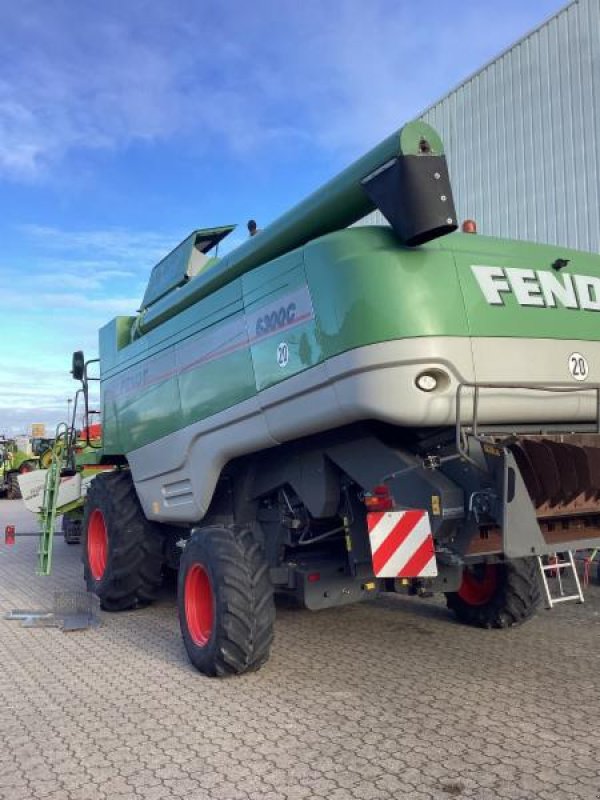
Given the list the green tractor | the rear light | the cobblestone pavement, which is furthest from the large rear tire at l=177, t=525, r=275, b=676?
the green tractor

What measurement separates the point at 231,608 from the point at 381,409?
168cm

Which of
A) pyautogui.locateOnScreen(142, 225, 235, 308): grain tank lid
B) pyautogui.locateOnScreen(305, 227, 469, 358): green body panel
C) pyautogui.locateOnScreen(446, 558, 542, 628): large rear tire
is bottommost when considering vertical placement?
pyautogui.locateOnScreen(446, 558, 542, 628): large rear tire

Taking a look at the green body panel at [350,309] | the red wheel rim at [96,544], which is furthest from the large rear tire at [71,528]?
the green body panel at [350,309]

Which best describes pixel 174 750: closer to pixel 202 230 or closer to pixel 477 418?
pixel 477 418

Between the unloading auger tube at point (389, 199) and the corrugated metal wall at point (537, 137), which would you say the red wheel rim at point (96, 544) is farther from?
the corrugated metal wall at point (537, 137)

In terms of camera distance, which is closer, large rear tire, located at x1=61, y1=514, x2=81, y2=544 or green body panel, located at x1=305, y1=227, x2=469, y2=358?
green body panel, located at x1=305, y1=227, x2=469, y2=358

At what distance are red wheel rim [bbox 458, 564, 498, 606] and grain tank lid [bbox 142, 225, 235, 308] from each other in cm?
348

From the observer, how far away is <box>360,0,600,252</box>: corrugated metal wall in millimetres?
10648

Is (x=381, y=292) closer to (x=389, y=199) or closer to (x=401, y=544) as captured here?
(x=389, y=199)

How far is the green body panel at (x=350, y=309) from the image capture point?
157 inches

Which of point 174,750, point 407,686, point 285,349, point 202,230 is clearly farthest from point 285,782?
point 202,230

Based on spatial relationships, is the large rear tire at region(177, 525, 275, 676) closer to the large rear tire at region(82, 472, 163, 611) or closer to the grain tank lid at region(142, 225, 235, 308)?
the large rear tire at region(82, 472, 163, 611)

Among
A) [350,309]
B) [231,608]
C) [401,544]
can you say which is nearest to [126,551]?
[231,608]

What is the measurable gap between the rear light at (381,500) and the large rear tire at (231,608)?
1.06 meters
